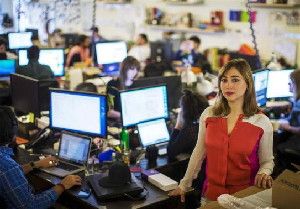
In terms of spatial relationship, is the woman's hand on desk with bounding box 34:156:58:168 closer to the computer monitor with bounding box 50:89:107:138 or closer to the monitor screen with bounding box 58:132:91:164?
the monitor screen with bounding box 58:132:91:164

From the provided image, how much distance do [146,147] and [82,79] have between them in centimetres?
302

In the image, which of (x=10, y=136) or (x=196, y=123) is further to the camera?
(x=196, y=123)

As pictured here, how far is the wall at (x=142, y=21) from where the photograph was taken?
22.0ft

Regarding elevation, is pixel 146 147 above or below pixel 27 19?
below

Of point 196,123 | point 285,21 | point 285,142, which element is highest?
point 285,21

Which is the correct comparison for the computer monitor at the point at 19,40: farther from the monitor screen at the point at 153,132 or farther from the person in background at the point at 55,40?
the monitor screen at the point at 153,132

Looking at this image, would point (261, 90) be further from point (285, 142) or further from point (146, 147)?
point (146, 147)

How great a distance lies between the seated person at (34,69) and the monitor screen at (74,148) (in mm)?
2248

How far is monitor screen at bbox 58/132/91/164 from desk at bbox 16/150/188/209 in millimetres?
166

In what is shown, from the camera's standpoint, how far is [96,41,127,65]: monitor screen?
7097mm

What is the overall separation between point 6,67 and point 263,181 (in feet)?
14.3

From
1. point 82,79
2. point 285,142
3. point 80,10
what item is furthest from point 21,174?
point 80,10

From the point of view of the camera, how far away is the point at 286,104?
5215 millimetres

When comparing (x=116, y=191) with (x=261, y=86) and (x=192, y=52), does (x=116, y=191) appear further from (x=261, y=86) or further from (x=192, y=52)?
(x=192, y=52)
